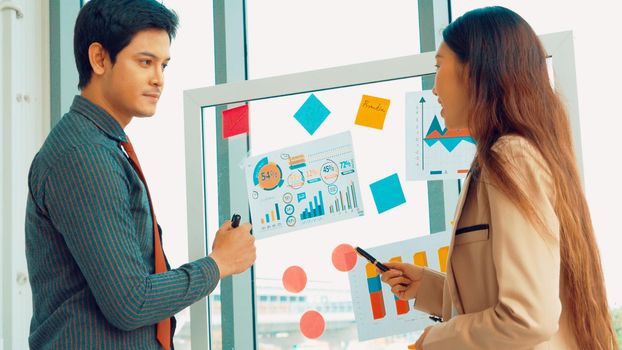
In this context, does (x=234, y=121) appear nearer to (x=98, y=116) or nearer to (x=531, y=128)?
(x=98, y=116)

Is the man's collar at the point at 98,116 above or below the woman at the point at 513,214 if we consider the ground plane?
above

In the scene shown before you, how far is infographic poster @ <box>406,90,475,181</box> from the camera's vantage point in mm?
1632

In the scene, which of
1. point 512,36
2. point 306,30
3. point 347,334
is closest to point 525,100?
point 512,36

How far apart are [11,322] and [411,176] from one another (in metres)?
1.54

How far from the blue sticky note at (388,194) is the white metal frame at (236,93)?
0.26 metres

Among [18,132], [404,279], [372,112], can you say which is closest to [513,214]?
[404,279]

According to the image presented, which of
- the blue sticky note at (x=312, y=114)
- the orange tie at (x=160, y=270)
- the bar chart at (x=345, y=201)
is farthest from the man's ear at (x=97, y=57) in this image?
the bar chart at (x=345, y=201)

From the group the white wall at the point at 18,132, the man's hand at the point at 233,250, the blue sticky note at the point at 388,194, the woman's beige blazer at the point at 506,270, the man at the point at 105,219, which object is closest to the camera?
the woman's beige blazer at the point at 506,270

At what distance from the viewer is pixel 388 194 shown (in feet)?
5.54

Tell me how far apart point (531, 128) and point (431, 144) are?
1.72 feet

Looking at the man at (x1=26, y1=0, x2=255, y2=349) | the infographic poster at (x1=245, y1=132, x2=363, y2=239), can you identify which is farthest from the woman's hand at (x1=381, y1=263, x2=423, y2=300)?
the man at (x1=26, y1=0, x2=255, y2=349)

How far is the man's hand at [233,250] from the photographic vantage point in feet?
4.75

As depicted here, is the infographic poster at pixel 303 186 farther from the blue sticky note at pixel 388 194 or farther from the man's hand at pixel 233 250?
the man's hand at pixel 233 250

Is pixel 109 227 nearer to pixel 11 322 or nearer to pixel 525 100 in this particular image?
pixel 525 100
